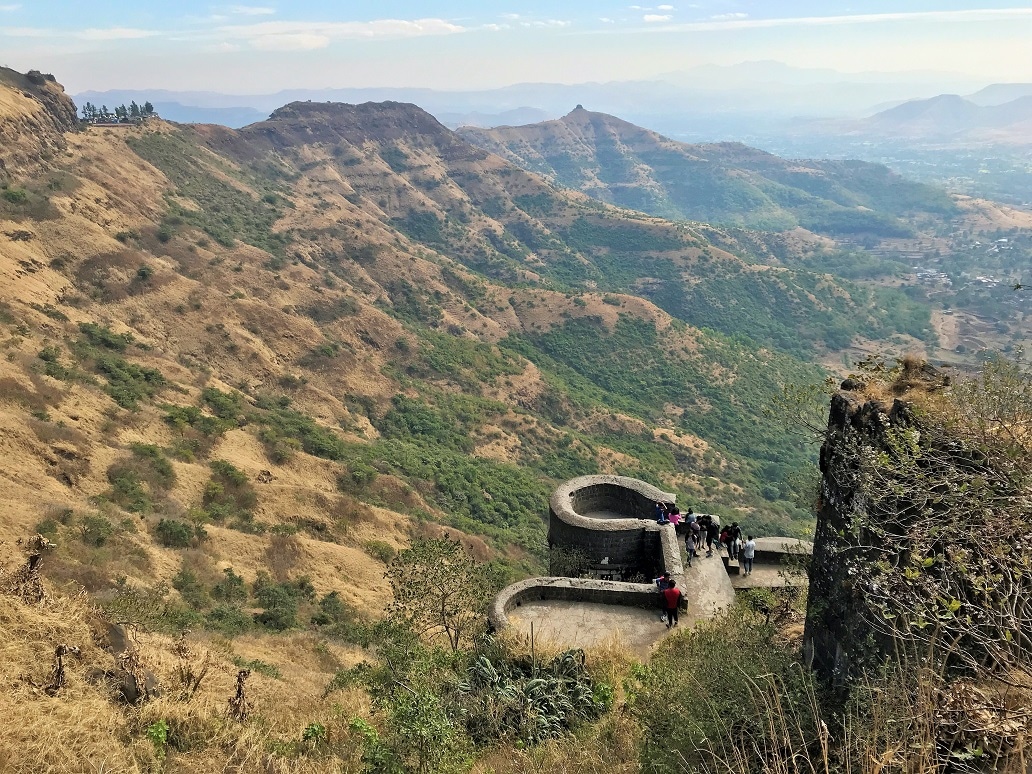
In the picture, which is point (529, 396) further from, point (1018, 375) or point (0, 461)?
point (1018, 375)

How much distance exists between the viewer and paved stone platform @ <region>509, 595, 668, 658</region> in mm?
12156

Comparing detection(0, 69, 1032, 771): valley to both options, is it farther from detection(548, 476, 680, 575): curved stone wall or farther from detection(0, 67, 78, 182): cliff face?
detection(548, 476, 680, 575): curved stone wall

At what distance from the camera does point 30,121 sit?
4862 centimetres

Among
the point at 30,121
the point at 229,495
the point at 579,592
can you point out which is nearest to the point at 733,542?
the point at 579,592

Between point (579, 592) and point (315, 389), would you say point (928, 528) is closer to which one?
point (579, 592)

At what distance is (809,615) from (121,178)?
62.7 m

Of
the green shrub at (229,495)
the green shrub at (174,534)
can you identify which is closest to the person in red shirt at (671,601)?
the green shrub at (174,534)

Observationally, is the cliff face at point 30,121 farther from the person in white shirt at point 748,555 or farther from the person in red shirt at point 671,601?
the person in white shirt at point 748,555

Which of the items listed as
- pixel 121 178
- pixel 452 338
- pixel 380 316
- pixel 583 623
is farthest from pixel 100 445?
pixel 121 178

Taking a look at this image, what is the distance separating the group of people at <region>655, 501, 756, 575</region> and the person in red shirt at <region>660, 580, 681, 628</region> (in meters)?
2.52

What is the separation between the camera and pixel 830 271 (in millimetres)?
135625

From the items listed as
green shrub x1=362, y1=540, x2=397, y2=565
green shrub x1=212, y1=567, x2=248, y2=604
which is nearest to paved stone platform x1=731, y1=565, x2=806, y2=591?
green shrub x1=362, y1=540, x2=397, y2=565

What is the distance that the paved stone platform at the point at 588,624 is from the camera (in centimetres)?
1216

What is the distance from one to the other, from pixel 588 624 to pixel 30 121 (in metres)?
60.8
